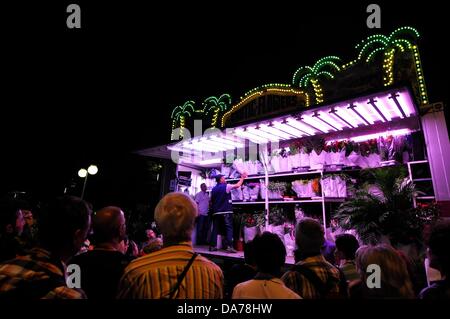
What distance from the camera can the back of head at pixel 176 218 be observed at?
7.34ft

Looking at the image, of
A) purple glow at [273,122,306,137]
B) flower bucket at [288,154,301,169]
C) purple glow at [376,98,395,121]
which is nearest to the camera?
purple glow at [376,98,395,121]

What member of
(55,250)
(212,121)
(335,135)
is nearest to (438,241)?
(55,250)

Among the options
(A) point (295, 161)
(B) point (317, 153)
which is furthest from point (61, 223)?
(B) point (317, 153)

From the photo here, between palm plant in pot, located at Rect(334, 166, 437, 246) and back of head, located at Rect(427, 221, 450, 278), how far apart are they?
3121 millimetres

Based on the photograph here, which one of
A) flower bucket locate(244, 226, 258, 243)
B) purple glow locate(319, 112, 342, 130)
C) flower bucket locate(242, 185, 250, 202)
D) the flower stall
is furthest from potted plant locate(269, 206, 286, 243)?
purple glow locate(319, 112, 342, 130)

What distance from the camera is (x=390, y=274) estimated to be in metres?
2.62

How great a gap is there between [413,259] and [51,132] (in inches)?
1182

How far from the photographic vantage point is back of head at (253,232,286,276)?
94.7 inches

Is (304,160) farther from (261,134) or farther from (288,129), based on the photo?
(261,134)

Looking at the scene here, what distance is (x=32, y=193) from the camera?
28.3 meters

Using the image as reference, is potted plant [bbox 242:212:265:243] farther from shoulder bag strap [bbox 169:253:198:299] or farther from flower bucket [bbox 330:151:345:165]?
shoulder bag strap [bbox 169:253:198:299]

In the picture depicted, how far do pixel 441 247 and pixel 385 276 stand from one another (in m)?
0.57

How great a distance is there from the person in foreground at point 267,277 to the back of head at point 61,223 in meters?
1.43

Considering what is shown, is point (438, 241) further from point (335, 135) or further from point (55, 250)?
point (335, 135)
